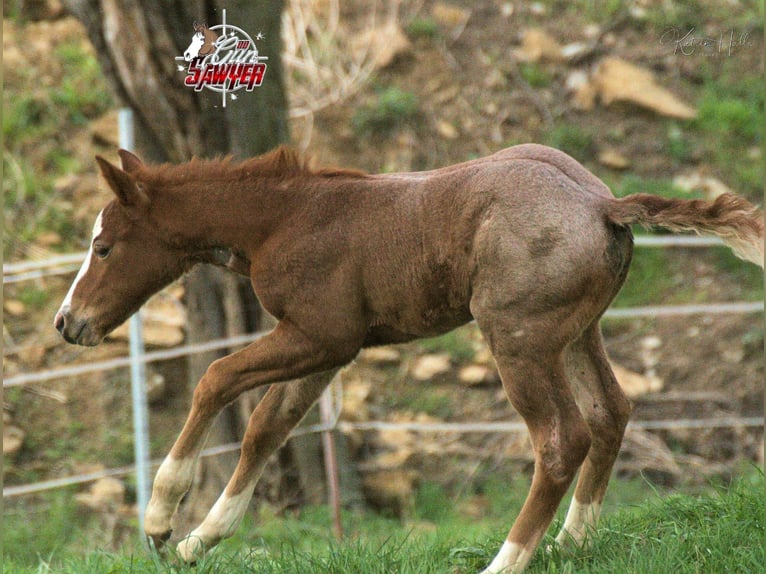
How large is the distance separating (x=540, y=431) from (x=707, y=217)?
1139 millimetres

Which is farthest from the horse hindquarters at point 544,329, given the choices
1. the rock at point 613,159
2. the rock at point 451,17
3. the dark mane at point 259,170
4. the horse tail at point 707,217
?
the rock at point 451,17

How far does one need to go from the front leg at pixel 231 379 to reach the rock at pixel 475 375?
16.8 feet

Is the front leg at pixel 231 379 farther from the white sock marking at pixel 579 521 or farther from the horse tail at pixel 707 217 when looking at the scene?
the horse tail at pixel 707 217

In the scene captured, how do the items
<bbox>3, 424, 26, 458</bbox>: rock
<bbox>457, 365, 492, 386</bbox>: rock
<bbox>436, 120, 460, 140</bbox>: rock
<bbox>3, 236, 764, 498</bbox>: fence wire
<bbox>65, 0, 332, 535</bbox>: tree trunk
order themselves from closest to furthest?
<bbox>65, 0, 332, 535</bbox>: tree trunk, <bbox>3, 236, 764, 498</bbox>: fence wire, <bbox>3, 424, 26, 458</bbox>: rock, <bbox>457, 365, 492, 386</bbox>: rock, <bbox>436, 120, 460, 140</bbox>: rock

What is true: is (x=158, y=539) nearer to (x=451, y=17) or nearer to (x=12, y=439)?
(x=12, y=439)

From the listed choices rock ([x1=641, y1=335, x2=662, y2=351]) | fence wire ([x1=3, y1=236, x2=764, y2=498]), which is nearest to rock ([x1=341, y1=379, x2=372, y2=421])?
fence wire ([x1=3, y1=236, x2=764, y2=498])

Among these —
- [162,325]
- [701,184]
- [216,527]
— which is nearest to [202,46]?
[216,527]

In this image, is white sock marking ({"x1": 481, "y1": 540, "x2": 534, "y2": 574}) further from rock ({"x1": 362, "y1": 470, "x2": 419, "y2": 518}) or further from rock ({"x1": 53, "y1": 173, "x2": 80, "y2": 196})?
rock ({"x1": 53, "y1": 173, "x2": 80, "y2": 196})

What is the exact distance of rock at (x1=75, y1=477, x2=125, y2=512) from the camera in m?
8.40

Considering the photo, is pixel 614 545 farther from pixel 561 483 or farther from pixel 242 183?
pixel 242 183

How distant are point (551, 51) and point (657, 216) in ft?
25.6

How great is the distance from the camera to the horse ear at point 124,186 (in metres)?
4.47

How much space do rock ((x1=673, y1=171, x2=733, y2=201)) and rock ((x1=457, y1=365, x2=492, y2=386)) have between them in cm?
285

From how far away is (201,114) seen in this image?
745cm
